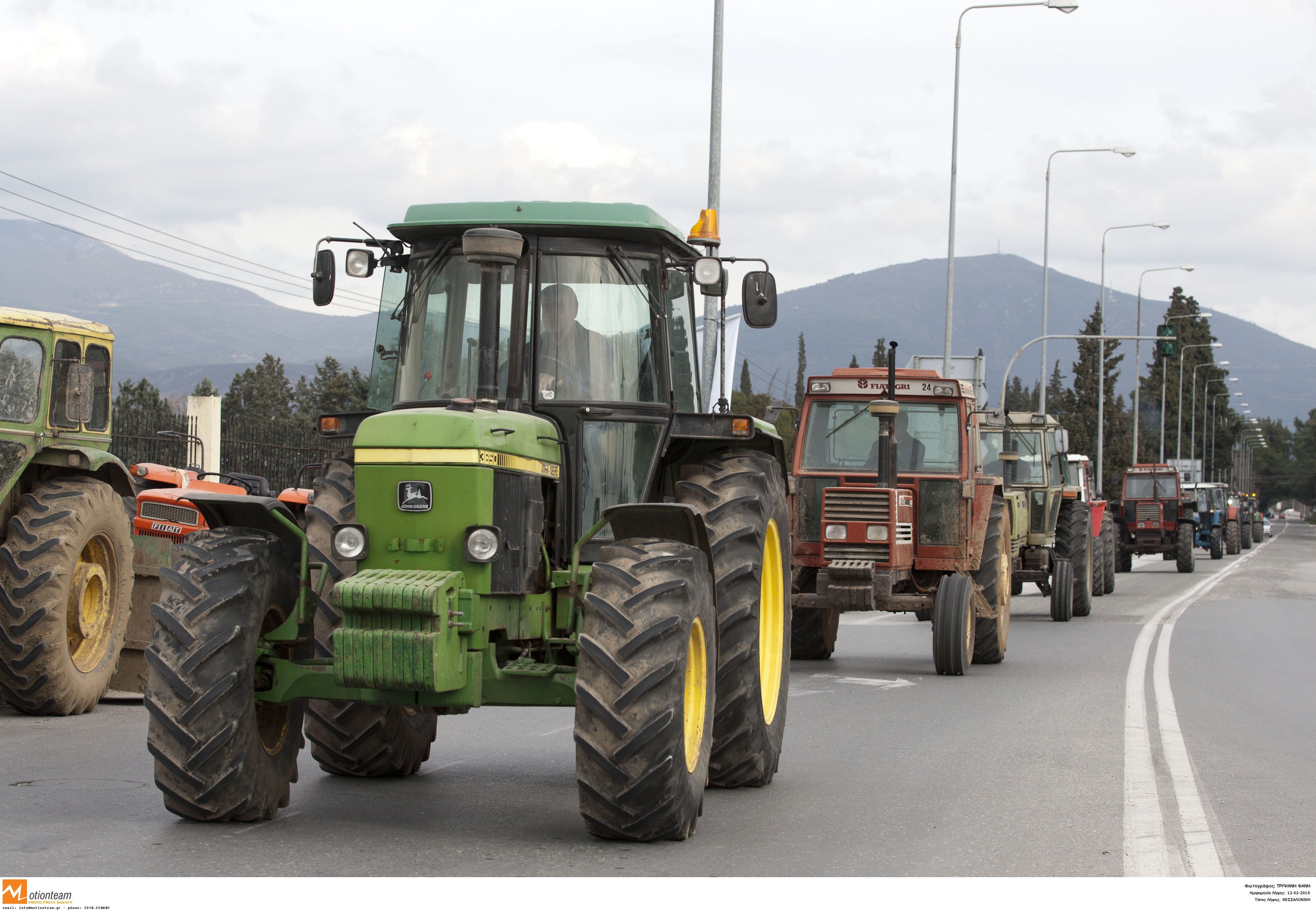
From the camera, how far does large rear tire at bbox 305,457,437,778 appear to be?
289 inches

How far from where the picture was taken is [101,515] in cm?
1100

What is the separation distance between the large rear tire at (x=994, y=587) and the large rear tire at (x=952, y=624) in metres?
0.76

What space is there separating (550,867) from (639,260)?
10.7 ft

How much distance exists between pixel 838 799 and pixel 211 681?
3322 mm

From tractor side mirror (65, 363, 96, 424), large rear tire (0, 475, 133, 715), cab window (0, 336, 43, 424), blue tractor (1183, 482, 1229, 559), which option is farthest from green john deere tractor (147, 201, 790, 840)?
blue tractor (1183, 482, 1229, 559)

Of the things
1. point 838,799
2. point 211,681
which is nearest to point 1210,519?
point 838,799

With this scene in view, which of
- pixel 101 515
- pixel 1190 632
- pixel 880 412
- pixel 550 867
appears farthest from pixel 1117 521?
pixel 550 867

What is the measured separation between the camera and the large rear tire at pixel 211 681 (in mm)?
6328

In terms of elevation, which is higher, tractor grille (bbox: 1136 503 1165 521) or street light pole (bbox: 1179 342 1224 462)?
street light pole (bbox: 1179 342 1224 462)

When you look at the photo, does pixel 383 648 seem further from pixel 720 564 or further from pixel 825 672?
pixel 825 672

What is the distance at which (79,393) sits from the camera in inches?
440
